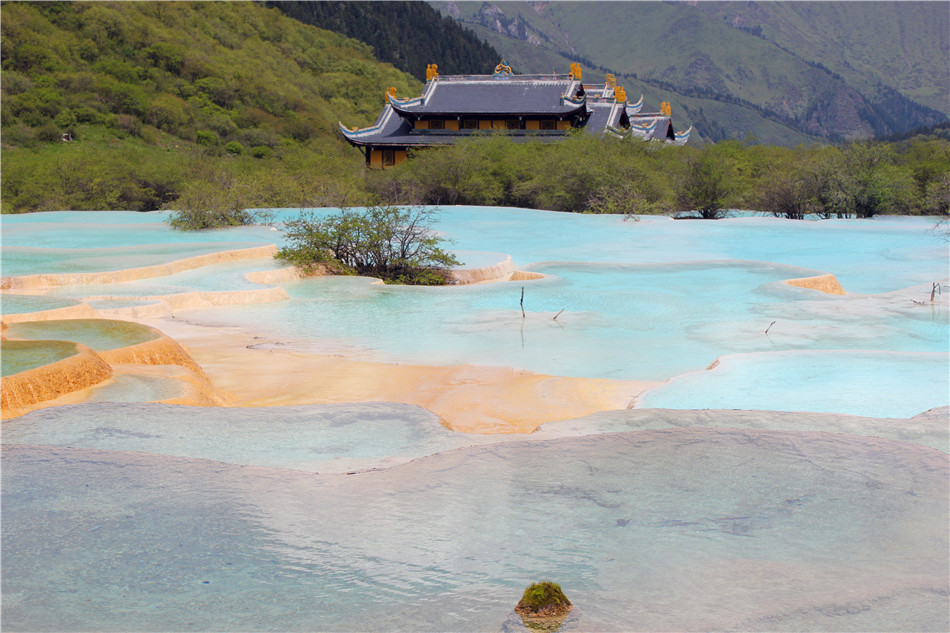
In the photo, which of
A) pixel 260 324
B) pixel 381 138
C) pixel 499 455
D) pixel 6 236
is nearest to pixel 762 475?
pixel 499 455

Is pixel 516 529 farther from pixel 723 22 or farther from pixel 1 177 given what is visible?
pixel 723 22

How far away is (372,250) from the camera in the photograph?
11.2 metres

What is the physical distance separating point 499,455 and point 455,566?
0.90m

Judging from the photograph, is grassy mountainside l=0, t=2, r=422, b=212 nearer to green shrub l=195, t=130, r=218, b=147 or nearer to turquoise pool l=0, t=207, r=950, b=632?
green shrub l=195, t=130, r=218, b=147

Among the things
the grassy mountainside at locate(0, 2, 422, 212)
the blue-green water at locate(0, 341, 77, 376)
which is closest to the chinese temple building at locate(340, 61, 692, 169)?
the grassy mountainside at locate(0, 2, 422, 212)

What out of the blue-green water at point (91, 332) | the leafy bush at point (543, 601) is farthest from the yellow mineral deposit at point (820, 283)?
the leafy bush at point (543, 601)

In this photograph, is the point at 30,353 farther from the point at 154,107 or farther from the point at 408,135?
the point at 154,107

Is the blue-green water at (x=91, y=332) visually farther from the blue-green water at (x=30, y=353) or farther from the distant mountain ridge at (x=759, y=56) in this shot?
the distant mountain ridge at (x=759, y=56)

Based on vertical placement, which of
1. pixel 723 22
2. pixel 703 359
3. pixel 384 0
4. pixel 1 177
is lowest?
pixel 703 359

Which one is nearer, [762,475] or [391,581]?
[391,581]

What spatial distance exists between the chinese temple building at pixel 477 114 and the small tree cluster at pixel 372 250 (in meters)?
18.1

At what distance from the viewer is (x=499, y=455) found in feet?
11.0

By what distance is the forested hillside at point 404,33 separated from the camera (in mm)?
69312

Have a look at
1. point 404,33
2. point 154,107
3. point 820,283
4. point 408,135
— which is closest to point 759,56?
point 404,33
